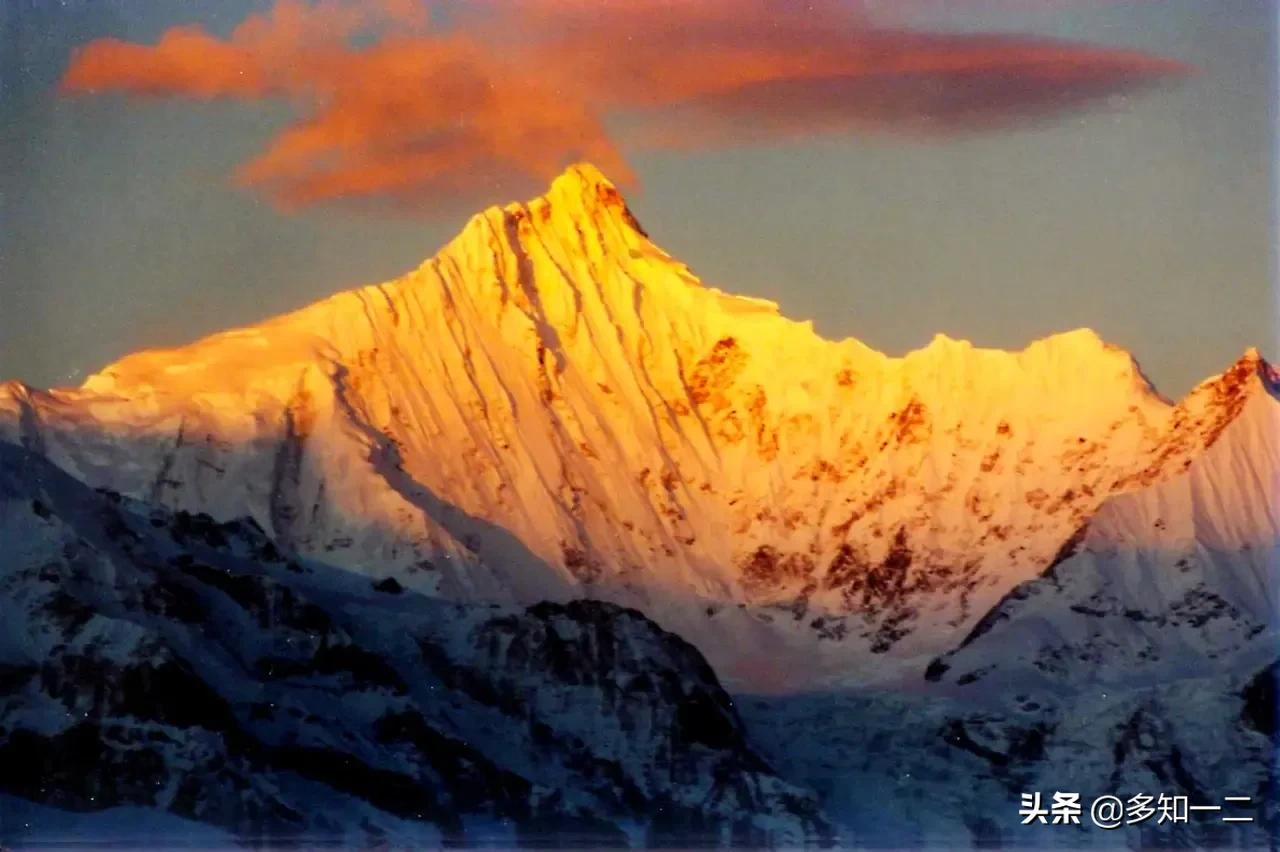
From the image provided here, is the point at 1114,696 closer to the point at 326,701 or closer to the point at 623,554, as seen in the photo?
the point at 623,554

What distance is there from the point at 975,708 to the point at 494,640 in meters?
4.61

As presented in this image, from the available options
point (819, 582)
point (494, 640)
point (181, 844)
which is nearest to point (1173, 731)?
point (819, 582)

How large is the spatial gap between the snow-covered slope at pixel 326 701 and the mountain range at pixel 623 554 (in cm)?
5

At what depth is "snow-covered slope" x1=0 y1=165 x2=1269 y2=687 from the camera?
3112 centimetres

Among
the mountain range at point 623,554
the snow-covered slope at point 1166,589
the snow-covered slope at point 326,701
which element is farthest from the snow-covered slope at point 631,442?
the snow-covered slope at point 326,701

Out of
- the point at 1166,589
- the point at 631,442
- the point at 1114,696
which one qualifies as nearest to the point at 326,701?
the point at 631,442

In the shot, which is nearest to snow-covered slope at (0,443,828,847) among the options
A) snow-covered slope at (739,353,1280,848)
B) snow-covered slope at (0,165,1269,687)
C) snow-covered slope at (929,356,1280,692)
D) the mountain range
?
the mountain range

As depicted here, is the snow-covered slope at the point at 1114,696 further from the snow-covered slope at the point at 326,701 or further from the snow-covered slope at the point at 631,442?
the snow-covered slope at the point at 326,701

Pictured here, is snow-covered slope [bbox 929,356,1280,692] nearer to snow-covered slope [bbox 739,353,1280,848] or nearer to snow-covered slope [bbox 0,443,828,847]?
snow-covered slope [bbox 739,353,1280,848]

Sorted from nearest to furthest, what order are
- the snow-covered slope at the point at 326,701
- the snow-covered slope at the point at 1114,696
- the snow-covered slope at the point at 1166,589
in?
1. the snow-covered slope at the point at 326,701
2. the snow-covered slope at the point at 1114,696
3. the snow-covered slope at the point at 1166,589

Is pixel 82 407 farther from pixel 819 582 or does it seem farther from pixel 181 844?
pixel 819 582

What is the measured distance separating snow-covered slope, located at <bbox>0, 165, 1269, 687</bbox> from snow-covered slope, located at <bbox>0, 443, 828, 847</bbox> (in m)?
0.40

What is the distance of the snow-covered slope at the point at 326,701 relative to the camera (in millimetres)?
30109

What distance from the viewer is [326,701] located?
104 ft
